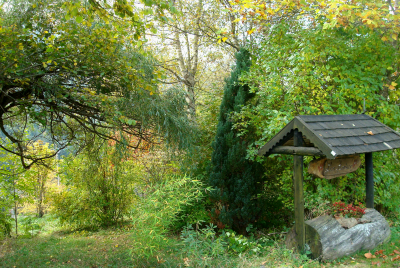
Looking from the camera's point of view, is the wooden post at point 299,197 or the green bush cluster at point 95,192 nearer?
the wooden post at point 299,197

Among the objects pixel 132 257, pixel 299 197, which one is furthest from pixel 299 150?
pixel 132 257

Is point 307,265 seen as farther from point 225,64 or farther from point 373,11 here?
point 225,64

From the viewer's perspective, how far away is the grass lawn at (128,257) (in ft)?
13.2

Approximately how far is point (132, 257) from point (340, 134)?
139 inches

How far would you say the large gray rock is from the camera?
4078 mm

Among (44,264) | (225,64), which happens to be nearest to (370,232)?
(44,264)

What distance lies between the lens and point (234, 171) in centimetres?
675

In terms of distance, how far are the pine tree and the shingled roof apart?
1.98 metres

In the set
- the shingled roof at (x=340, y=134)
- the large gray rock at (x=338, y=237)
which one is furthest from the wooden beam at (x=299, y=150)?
the large gray rock at (x=338, y=237)

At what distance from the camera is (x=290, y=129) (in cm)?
427

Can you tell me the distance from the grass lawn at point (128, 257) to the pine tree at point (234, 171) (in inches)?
52.6

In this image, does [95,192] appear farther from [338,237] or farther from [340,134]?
[340,134]

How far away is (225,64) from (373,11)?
8723 mm

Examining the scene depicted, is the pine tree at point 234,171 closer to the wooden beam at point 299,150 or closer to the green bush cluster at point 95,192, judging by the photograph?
the wooden beam at point 299,150
